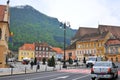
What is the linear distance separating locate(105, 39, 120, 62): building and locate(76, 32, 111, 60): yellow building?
2.40m

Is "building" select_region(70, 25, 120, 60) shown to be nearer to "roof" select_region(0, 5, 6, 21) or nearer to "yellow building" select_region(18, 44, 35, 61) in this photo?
"yellow building" select_region(18, 44, 35, 61)

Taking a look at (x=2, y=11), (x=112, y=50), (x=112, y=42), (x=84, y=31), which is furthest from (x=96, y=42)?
(x=2, y=11)

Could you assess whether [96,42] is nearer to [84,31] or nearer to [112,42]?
[112,42]

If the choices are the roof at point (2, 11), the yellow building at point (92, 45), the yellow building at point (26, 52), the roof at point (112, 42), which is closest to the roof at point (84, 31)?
the yellow building at point (92, 45)

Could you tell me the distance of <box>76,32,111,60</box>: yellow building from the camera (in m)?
110

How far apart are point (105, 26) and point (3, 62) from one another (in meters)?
91.7

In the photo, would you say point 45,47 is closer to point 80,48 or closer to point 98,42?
point 80,48

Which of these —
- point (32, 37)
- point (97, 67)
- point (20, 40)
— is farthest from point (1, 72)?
point (32, 37)

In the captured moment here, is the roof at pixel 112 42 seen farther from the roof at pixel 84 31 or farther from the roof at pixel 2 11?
the roof at pixel 2 11

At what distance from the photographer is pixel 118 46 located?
10125 cm

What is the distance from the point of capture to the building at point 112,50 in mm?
100750

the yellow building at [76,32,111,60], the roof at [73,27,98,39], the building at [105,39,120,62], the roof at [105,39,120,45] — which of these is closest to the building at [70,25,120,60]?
the yellow building at [76,32,111,60]

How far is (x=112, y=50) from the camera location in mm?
102875

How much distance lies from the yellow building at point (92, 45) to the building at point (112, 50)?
2400mm
